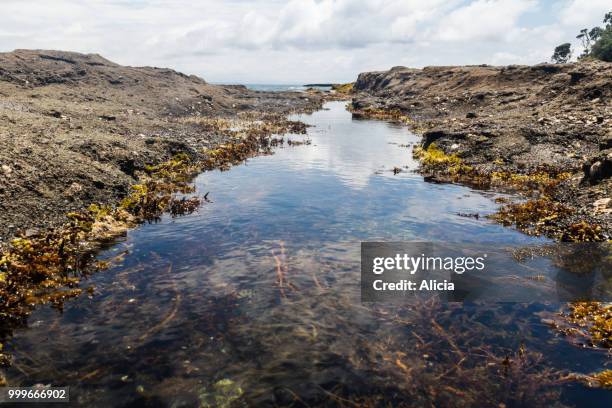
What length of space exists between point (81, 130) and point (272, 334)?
2014cm

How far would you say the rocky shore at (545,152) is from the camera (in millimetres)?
15797

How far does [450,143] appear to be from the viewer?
31.3 metres

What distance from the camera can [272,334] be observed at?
8625 mm

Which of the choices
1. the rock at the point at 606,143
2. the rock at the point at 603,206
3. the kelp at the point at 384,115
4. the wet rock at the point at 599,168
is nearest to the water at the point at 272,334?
the rock at the point at 603,206

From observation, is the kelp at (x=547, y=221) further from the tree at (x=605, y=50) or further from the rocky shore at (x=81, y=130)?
the tree at (x=605, y=50)

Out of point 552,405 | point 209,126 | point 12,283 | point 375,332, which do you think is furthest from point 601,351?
point 209,126

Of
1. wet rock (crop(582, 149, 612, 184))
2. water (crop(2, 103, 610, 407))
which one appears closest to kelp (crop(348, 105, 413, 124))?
wet rock (crop(582, 149, 612, 184))

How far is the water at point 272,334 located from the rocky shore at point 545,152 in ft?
9.10

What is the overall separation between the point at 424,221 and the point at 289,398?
10803 mm

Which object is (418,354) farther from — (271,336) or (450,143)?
(450,143)

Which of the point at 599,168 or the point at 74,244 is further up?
the point at 599,168

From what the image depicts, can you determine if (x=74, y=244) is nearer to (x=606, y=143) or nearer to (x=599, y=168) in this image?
(x=599, y=168)

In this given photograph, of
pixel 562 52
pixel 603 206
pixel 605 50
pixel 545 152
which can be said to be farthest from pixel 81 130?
pixel 562 52

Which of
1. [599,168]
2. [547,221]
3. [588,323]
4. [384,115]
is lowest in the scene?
[588,323]
